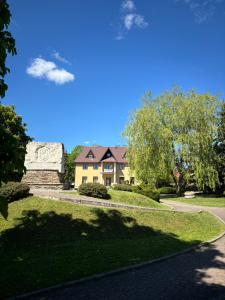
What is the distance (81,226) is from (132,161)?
28046mm

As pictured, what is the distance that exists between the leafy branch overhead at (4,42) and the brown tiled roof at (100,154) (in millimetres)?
61854

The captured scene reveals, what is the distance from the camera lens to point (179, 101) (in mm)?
42188

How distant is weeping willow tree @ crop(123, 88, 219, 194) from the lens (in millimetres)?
40781

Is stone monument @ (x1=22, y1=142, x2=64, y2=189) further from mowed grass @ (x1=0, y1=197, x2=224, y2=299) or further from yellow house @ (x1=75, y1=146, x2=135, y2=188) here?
yellow house @ (x1=75, y1=146, x2=135, y2=188)

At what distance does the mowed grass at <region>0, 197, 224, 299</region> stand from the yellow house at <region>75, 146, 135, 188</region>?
1889 inches

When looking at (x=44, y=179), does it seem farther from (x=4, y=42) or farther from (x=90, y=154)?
(x=90, y=154)

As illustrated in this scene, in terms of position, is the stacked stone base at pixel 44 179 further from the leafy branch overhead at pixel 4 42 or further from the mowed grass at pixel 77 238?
the leafy branch overhead at pixel 4 42

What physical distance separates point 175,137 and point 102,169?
30.1 meters

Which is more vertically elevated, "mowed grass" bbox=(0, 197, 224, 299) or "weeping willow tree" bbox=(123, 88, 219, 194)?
"weeping willow tree" bbox=(123, 88, 219, 194)

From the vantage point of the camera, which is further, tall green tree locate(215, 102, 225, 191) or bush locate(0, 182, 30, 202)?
tall green tree locate(215, 102, 225, 191)

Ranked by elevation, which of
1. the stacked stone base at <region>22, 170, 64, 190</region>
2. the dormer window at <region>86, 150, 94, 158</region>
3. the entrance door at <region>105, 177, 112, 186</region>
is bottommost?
the stacked stone base at <region>22, 170, 64, 190</region>

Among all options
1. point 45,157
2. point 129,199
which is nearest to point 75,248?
point 129,199

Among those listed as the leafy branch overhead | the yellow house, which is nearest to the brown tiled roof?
the yellow house

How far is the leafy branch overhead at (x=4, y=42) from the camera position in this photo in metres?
6.70
